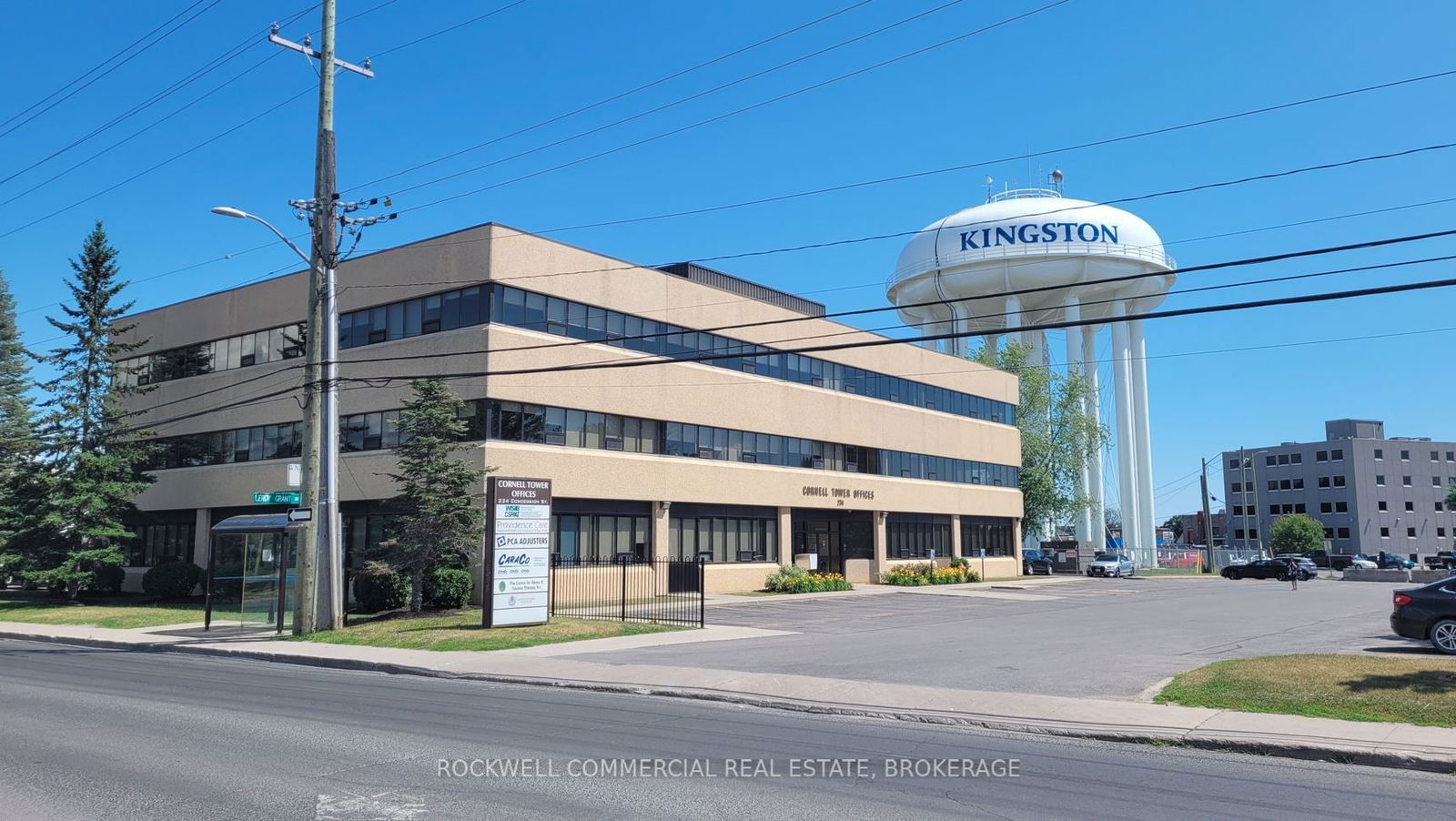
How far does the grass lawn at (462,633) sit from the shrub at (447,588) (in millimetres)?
1335

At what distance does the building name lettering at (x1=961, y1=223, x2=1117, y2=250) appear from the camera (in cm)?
6297

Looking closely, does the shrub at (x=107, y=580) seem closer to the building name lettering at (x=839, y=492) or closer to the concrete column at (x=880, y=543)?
the building name lettering at (x=839, y=492)

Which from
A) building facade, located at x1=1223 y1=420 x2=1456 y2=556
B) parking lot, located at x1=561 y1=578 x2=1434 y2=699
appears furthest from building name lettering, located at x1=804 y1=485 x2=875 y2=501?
building facade, located at x1=1223 y1=420 x2=1456 y2=556

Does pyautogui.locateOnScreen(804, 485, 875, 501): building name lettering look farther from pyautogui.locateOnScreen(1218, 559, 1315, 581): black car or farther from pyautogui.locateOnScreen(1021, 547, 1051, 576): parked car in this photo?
pyautogui.locateOnScreen(1218, 559, 1315, 581): black car

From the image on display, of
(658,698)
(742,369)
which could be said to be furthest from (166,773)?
(742,369)

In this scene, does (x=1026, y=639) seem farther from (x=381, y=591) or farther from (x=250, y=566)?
(x=250, y=566)

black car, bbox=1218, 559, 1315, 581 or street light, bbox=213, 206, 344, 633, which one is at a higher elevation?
street light, bbox=213, 206, 344, 633

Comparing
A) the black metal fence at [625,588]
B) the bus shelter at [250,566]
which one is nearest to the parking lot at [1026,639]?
the black metal fence at [625,588]

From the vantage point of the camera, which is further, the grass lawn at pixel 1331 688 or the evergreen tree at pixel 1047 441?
the evergreen tree at pixel 1047 441

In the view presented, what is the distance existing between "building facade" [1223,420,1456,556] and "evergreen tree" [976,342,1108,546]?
47126 mm

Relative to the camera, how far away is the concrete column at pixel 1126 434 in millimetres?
73438

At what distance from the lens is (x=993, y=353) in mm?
73812

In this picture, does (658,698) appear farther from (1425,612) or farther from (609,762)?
(1425,612)

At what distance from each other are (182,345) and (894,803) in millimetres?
41213
